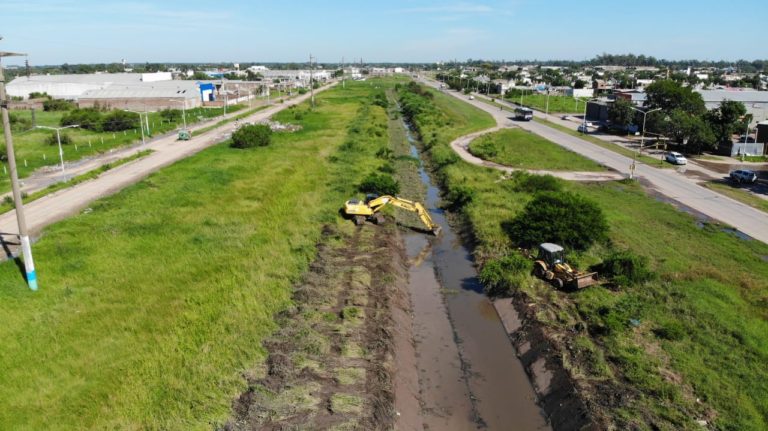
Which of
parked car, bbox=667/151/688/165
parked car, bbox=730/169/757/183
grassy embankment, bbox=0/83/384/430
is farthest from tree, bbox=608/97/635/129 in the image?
grassy embankment, bbox=0/83/384/430

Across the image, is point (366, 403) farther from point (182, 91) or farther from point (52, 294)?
point (182, 91)

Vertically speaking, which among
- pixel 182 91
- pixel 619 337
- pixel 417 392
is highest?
pixel 182 91

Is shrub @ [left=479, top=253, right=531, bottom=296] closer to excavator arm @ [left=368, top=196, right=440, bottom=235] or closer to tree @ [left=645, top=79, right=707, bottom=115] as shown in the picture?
excavator arm @ [left=368, top=196, right=440, bottom=235]

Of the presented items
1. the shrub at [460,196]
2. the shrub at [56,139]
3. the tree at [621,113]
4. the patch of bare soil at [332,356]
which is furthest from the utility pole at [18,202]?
the tree at [621,113]

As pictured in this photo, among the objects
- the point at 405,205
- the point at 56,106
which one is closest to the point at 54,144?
the point at 56,106

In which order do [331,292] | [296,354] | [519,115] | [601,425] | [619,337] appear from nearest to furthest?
[601,425]
[296,354]
[619,337]
[331,292]
[519,115]

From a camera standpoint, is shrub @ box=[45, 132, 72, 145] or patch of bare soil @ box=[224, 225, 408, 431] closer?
patch of bare soil @ box=[224, 225, 408, 431]

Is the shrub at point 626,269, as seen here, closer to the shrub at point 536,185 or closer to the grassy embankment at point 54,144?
the shrub at point 536,185

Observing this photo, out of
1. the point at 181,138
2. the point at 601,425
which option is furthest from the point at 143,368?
the point at 181,138
